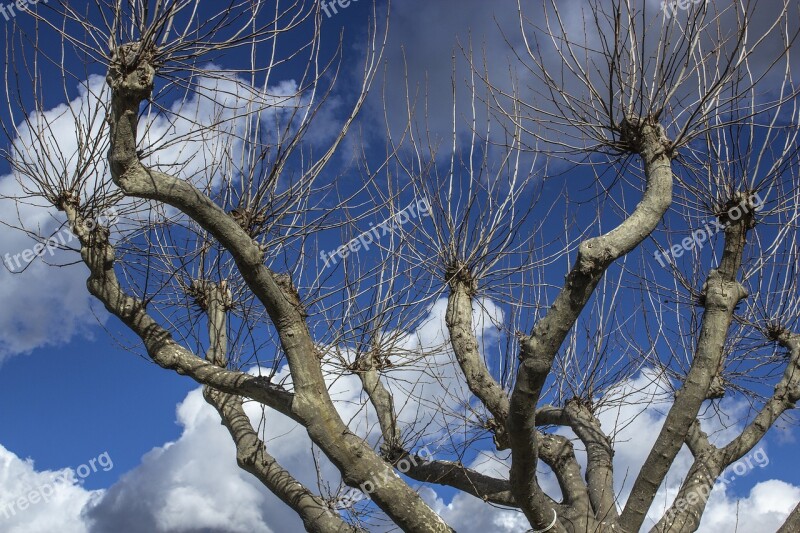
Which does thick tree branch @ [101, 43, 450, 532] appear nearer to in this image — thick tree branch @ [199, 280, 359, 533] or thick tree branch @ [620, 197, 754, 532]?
thick tree branch @ [199, 280, 359, 533]

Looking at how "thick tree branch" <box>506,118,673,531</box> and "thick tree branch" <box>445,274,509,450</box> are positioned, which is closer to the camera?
"thick tree branch" <box>506,118,673,531</box>

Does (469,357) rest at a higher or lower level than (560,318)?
higher

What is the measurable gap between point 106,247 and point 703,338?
4.14 meters

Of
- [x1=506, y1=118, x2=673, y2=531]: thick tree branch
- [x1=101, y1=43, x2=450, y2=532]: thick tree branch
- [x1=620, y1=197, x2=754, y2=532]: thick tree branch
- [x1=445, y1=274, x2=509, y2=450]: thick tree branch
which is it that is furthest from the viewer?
[x1=445, y1=274, x2=509, y2=450]: thick tree branch

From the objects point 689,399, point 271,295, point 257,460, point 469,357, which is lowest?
point 257,460

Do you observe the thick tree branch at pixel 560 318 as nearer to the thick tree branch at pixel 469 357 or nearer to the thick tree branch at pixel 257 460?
the thick tree branch at pixel 469 357

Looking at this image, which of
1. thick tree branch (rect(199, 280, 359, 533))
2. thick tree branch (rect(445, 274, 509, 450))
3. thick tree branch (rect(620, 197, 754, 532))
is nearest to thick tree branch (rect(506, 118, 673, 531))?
thick tree branch (rect(620, 197, 754, 532))

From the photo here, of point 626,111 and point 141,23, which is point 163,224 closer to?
point 141,23

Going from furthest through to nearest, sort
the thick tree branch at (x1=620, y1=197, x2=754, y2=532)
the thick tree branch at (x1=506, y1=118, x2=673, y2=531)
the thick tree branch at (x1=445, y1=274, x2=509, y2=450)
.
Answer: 1. the thick tree branch at (x1=445, y1=274, x2=509, y2=450)
2. the thick tree branch at (x1=620, y1=197, x2=754, y2=532)
3. the thick tree branch at (x1=506, y1=118, x2=673, y2=531)

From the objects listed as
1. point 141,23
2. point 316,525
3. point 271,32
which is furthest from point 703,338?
point 141,23

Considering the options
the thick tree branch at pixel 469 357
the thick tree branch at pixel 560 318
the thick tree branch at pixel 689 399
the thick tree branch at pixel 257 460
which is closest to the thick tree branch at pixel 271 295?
the thick tree branch at pixel 560 318

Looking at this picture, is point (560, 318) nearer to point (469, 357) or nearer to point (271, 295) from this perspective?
point (271, 295)

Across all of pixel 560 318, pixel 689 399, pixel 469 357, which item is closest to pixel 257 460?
pixel 469 357

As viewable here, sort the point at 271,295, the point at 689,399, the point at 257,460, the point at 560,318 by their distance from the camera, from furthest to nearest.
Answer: the point at 257,460 < the point at 689,399 < the point at 271,295 < the point at 560,318
